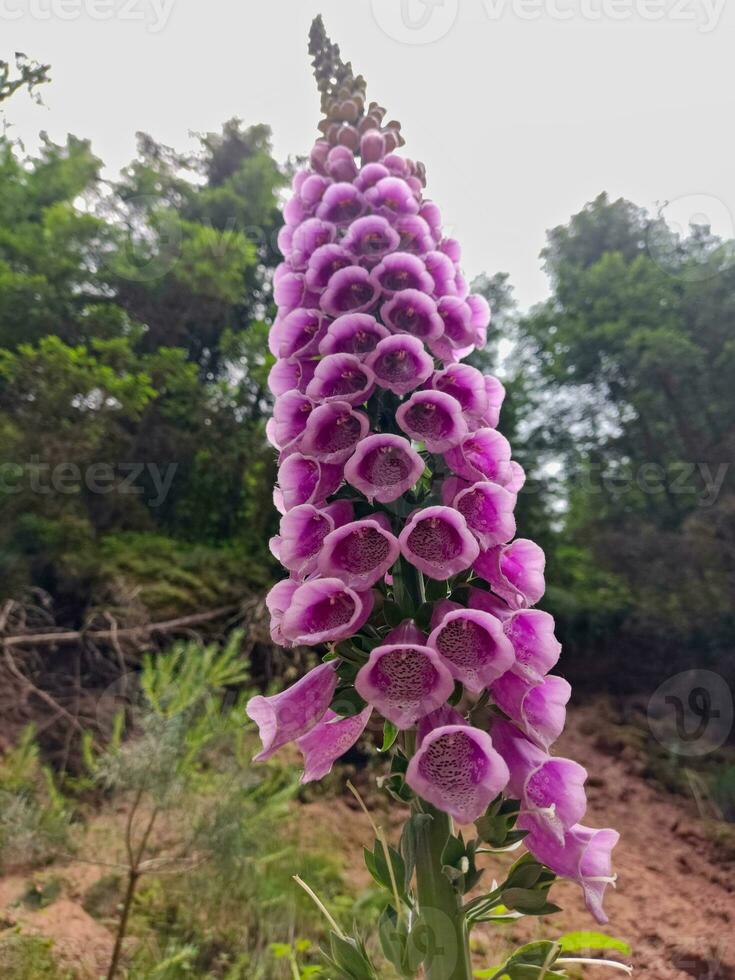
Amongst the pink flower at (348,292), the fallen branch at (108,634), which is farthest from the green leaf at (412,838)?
the fallen branch at (108,634)

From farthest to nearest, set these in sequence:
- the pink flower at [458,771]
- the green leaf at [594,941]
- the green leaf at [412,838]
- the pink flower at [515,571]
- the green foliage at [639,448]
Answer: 1. the green foliage at [639,448]
2. the green leaf at [594,941]
3. the pink flower at [515,571]
4. the green leaf at [412,838]
5. the pink flower at [458,771]

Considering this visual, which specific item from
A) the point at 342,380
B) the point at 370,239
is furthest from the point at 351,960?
the point at 370,239

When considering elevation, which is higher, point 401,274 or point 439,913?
point 401,274

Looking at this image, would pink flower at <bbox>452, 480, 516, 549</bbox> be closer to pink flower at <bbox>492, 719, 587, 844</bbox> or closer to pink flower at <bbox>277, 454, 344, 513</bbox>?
pink flower at <bbox>277, 454, 344, 513</bbox>

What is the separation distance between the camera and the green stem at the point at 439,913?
3.12 feet

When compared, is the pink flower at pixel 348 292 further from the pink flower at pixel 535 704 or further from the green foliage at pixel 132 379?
the green foliage at pixel 132 379

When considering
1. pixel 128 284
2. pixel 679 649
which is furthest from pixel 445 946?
pixel 128 284

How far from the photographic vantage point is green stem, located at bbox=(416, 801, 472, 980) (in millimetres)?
952

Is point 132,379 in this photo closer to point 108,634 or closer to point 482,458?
point 108,634

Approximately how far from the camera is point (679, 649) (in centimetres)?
730

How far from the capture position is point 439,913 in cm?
96

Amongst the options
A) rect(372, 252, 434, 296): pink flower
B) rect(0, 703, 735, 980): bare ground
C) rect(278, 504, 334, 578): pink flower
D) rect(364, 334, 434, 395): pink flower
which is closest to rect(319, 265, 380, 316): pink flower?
rect(372, 252, 434, 296): pink flower

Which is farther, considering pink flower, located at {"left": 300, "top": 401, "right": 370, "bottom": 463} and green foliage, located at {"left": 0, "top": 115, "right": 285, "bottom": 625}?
green foliage, located at {"left": 0, "top": 115, "right": 285, "bottom": 625}

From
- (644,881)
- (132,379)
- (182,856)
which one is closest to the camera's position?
(182,856)
